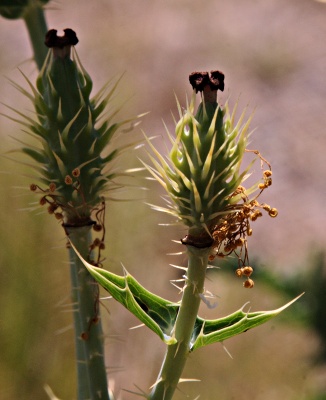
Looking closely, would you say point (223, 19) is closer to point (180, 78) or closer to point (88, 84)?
point (180, 78)

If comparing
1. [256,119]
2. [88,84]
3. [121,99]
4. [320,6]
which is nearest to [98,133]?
[88,84]

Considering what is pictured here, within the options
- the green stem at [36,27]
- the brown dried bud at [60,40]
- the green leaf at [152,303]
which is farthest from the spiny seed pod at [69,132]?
the green stem at [36,27]

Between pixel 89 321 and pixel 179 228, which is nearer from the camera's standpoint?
pixel 89 321

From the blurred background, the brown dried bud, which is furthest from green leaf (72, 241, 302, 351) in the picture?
the brown dried bud

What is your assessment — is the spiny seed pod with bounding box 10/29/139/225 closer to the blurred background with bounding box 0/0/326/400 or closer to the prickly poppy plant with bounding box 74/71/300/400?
the blurred background with bounding box 0/0/326/400

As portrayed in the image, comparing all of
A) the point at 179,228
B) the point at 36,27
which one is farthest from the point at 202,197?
the point at 179,228

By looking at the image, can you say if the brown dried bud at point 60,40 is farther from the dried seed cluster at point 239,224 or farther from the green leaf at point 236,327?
the green leaf at point 236,327

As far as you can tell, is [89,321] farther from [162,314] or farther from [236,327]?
[236,327]
